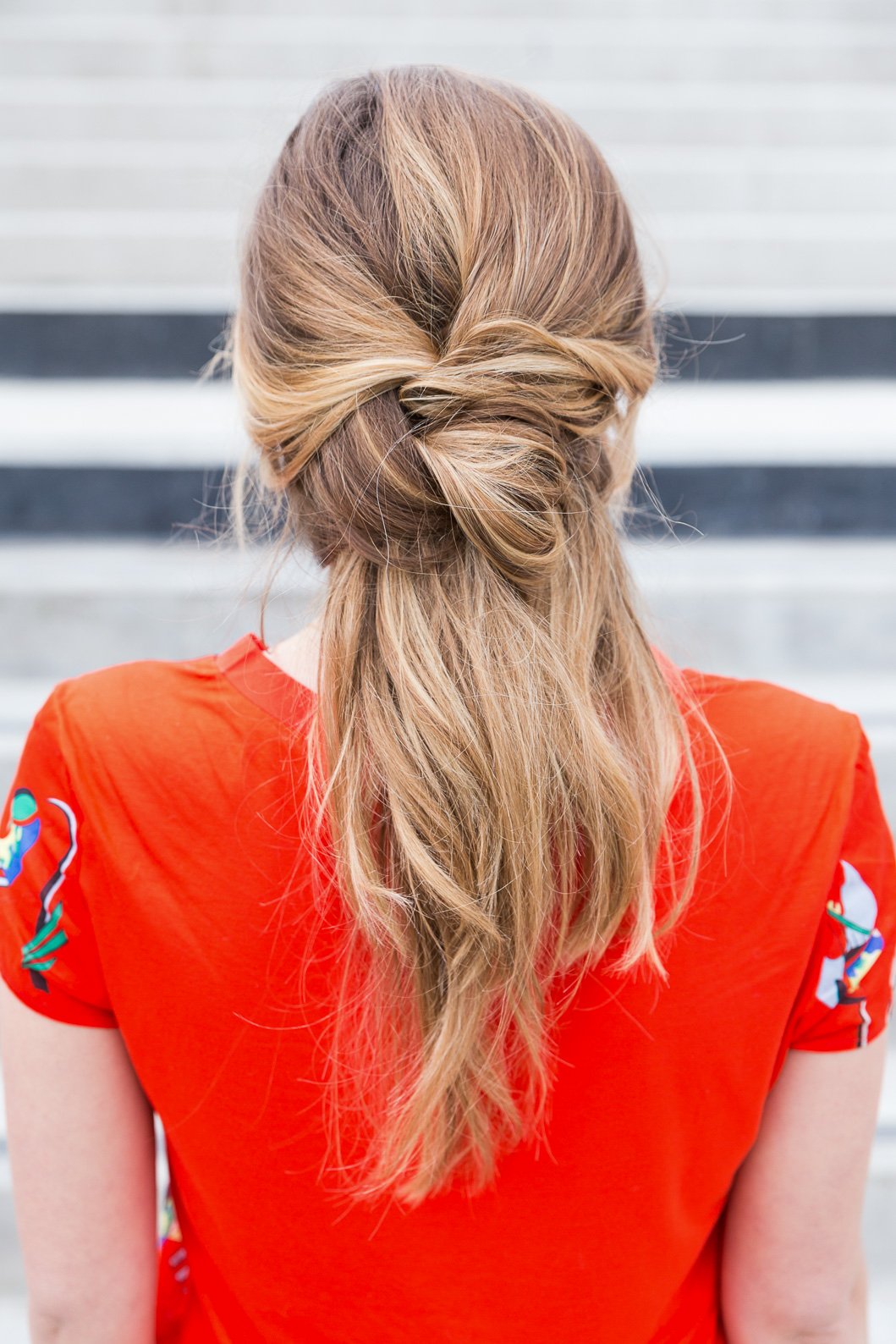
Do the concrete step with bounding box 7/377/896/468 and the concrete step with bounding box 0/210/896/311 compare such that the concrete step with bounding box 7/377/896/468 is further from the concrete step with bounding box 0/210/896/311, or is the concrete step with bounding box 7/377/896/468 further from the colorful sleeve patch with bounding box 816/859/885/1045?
the colorful sleeve patch with bounding box 816/859/885/1045

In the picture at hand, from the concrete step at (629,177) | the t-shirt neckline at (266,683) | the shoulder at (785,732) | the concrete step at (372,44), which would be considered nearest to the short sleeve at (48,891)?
the t-shirt neckline at (266,683)

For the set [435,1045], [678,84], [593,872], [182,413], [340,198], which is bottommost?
[435,1045]

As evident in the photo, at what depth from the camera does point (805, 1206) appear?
0.79 meters

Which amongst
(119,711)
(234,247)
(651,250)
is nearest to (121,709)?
(119,711)

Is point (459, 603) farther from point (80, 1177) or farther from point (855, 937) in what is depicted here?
point (80, 1177)

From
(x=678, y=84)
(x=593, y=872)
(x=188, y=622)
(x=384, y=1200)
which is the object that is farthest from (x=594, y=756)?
(x=678, y=84)

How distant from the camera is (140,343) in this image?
1.51 m

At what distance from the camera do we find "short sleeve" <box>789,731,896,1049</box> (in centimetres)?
71

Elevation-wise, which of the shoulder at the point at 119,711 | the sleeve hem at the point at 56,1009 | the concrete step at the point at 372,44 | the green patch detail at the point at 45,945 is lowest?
the sleeve hem at the point at 56,1009

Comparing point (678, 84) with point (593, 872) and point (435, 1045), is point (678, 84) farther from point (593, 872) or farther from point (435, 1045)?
point (435, 1045)

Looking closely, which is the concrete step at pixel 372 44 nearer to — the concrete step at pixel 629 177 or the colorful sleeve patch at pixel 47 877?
the concrete step at pixel 629 177

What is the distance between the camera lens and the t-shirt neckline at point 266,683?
2.25ft

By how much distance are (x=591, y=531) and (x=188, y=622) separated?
0.98 m

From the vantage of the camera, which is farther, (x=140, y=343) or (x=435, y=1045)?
(x=140, y=343)
